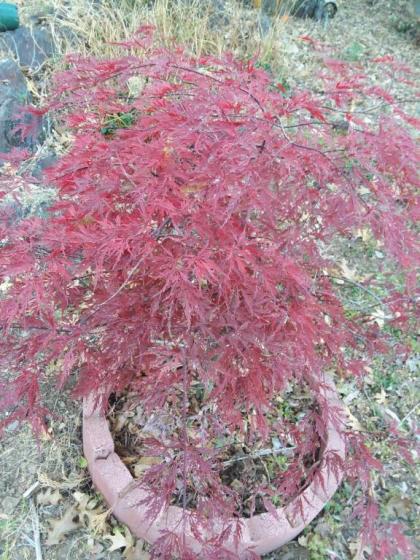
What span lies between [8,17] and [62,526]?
3.52 metres

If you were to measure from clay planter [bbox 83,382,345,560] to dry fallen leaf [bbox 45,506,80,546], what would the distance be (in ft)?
Result: 0.61

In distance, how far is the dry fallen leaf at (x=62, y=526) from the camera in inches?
72.0

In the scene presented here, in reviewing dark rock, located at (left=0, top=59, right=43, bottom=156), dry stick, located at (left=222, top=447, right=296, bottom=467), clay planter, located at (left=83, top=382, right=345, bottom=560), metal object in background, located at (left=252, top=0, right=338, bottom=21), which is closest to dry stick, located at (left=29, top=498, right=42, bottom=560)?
A: clay planter, located at (left=83, top=382, right=345, bottom=560)

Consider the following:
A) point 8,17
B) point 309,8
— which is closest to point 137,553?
point 8,17

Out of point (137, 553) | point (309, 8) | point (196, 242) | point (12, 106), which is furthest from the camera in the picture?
point (309, 8)

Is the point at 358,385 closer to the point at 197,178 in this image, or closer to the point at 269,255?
the point at 269,255

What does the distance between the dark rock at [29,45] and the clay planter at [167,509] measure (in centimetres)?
297

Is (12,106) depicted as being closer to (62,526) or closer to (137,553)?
(62,526)

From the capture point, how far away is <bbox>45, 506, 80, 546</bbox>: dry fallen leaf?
1.83 m

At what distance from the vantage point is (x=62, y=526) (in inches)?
72.6

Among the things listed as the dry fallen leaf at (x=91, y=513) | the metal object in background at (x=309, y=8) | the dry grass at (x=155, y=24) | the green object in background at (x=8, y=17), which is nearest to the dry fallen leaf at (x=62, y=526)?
the dry fallen leaf at (x=91, y=513)

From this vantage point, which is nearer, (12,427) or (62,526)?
(62,526)

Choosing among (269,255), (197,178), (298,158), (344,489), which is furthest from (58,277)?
(344,489)

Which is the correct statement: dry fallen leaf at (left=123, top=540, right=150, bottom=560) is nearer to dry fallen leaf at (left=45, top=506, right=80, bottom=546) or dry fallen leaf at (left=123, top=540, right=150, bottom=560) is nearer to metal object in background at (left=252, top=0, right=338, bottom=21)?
dry fallen leaf at (left=45, top=506, right=80, bottom=546)
